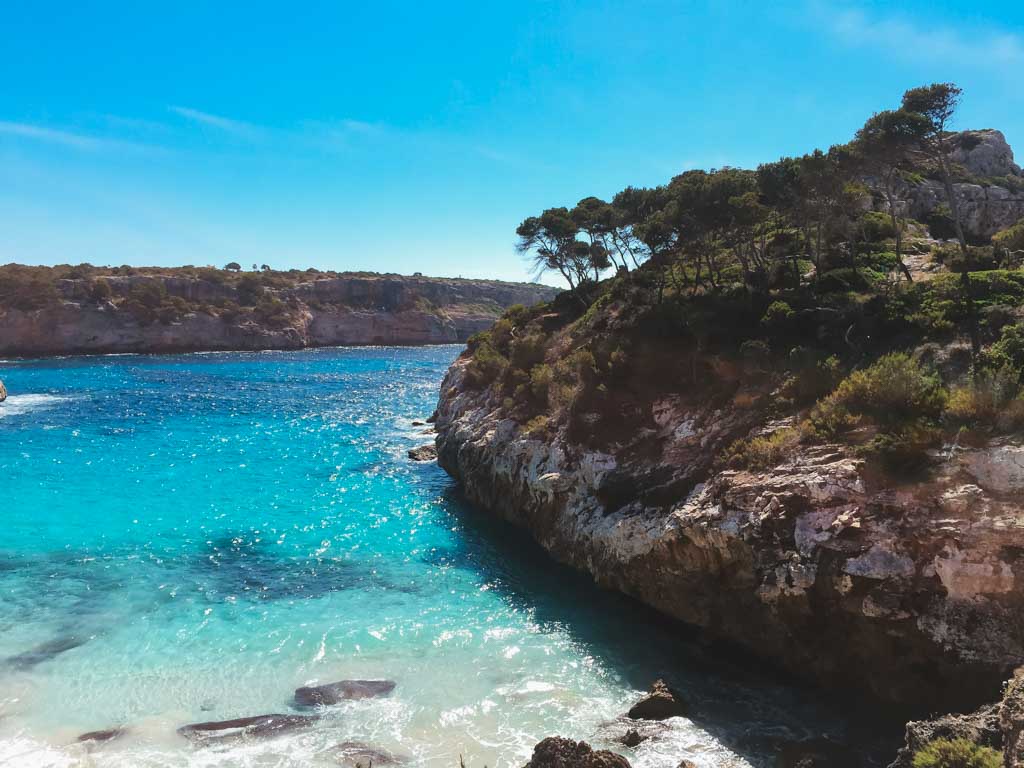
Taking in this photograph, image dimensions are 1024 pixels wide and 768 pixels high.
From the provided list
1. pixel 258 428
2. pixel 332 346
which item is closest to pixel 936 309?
pixel 258 428

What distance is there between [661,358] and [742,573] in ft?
33.5

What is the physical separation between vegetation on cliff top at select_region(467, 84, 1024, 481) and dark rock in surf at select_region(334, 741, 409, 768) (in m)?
11.5

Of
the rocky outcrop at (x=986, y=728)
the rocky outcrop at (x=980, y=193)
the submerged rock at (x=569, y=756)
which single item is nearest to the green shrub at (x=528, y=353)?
the rocky outcrop at (x=980, y=193)

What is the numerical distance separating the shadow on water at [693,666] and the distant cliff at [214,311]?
104 metres

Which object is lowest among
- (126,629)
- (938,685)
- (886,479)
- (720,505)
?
(126,629)

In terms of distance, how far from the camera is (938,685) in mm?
12133

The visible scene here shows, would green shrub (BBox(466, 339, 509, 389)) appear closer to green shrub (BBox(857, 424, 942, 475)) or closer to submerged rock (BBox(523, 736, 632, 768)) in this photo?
green shrub (BBox(857, 424, 942, 475))

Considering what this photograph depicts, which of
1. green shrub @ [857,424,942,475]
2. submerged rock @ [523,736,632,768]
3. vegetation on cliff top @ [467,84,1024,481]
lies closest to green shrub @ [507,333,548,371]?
vegetation on cliff top @ [467,84,1024,481]

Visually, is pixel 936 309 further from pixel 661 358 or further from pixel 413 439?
pixel 413 439

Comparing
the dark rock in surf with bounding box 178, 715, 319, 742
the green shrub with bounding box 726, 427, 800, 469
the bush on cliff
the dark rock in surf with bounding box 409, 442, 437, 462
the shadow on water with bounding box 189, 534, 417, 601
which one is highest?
the bush on cliff

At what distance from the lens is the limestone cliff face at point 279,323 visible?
95.8 meters

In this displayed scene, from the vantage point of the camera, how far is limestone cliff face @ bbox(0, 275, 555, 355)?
9575 cm

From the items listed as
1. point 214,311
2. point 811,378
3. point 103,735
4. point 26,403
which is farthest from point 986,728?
point 214,311

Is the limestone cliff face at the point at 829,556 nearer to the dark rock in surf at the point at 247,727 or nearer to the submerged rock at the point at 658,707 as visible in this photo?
the submerged rock at the point at 658,707
